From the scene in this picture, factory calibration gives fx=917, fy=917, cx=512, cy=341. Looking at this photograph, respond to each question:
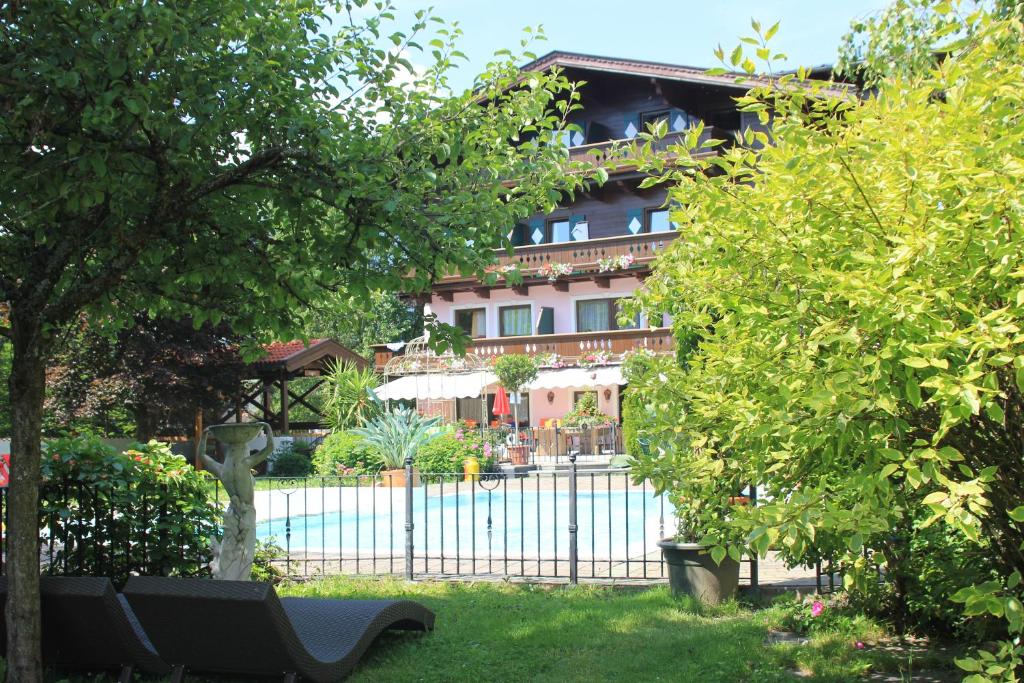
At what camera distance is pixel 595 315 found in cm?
3416

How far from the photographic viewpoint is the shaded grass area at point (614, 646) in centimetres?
555

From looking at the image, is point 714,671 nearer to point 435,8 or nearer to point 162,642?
point 162,642

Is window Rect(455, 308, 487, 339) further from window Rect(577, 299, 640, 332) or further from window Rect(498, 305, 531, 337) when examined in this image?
window Rect(577, 299, 640, 332)

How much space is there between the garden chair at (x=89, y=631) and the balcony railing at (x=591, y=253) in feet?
81.7

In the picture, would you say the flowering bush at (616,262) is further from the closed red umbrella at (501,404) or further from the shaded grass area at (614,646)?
the shaded grass area at (614,646)

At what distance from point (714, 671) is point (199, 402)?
68.0 ft

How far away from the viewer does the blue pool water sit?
40.4 ft

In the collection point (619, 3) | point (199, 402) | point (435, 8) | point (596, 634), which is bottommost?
point (596, 634)

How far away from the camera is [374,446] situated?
2220cm

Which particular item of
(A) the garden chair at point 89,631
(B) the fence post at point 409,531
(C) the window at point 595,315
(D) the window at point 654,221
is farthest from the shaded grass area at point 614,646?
(C) the window at point 595,315

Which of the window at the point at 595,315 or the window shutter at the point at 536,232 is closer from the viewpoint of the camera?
the window at the point at 595,315

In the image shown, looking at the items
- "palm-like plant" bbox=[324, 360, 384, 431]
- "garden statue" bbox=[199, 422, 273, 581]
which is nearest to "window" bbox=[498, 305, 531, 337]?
"palm-like plant" bbox=[324, 360, 384, 431]

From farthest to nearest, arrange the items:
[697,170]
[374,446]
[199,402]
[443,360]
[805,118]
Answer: [443,360] < [199,402] < [374,446] < [697,170] < [805,118]

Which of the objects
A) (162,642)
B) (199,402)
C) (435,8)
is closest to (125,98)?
(435,8)
